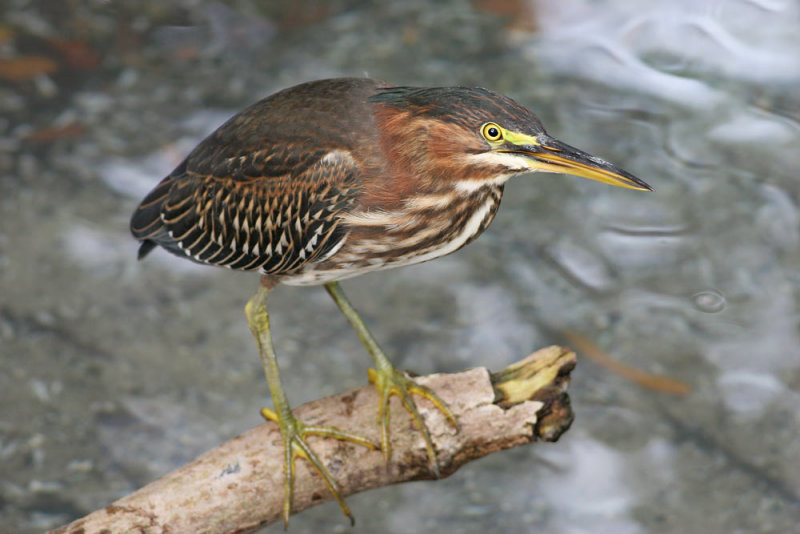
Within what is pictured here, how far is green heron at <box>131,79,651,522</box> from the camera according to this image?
289cm

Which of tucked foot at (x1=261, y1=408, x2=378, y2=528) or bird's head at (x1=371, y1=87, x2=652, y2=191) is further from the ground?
bird's head at (x1=371, y1=87, x2=652, y2=191)

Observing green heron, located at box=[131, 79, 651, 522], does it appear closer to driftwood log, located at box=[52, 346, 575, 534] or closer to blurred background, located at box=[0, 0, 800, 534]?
driftwood log, located at box=[52, 346, 575, 534]

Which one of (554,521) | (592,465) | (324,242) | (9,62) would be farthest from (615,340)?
(9,62)

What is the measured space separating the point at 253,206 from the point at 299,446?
0.85 metres

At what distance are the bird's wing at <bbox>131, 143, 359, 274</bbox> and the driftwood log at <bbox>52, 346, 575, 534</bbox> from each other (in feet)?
1.94

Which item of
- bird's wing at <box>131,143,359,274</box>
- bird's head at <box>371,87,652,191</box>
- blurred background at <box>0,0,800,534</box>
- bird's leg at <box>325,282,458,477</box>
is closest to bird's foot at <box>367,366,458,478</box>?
bird's leg at <box>325,282,458,477</box>

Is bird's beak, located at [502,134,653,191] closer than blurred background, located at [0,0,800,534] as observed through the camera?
Yes

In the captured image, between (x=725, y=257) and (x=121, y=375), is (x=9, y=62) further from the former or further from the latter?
(x=725, y=257)

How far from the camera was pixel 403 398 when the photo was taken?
3395 millimetres

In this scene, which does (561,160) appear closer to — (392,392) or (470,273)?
(392,392)

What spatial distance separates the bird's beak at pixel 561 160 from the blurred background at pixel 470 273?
7.26 feet

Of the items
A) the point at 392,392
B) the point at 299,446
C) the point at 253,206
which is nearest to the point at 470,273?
the point at 392,392

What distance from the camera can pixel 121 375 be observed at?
5.01 metres

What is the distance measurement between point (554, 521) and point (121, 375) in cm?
232
